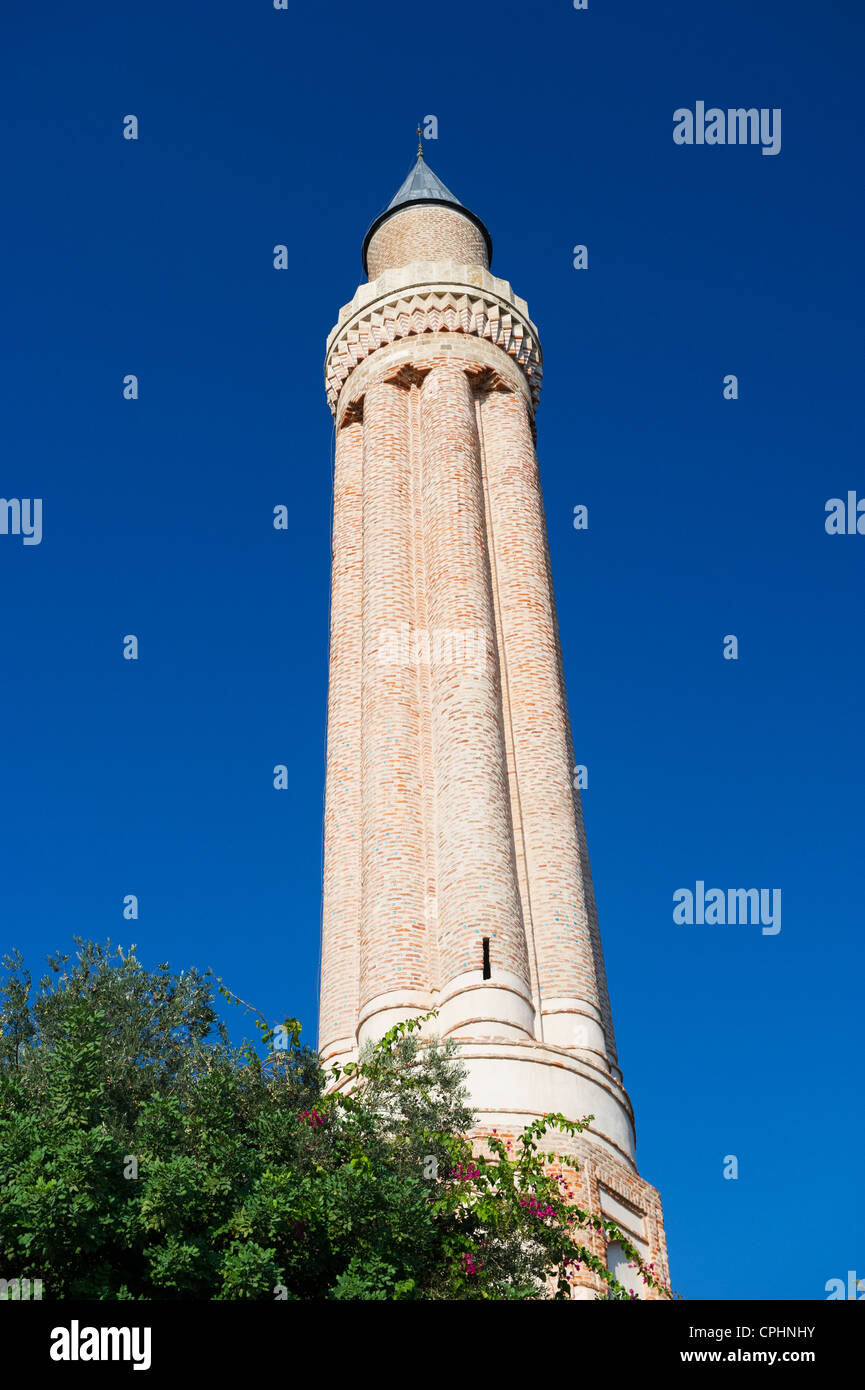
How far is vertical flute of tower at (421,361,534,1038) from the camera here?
60.2 ft

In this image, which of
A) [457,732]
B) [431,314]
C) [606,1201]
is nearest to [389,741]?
[457,732]

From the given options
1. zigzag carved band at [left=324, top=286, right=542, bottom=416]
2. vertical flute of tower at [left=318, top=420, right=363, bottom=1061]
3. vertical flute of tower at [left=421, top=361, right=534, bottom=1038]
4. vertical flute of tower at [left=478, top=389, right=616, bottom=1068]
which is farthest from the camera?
zigzag carved band at [left=324, top=286, right=542, bottom=416]

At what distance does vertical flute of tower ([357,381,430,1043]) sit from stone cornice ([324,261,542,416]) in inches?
47.1

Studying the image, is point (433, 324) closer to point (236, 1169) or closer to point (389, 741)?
point (389, 741)

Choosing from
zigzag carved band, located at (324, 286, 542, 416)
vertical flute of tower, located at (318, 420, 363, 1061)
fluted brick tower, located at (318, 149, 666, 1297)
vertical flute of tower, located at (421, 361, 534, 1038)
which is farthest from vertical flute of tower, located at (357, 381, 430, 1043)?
zigzag carved band, located at (324, 286, 542, 416)

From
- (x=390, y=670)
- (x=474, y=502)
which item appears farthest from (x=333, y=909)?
(x=474, y=502)

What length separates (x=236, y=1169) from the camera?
476 inches

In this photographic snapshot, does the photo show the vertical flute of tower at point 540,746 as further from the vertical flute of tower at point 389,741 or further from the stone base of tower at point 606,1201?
the stone base of tower at point 606,1201

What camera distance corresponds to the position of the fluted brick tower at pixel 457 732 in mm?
18172

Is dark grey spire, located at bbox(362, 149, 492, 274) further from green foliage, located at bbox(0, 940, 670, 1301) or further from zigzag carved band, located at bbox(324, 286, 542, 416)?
green foliage, located at bbox(0, 940, 670, 1301)

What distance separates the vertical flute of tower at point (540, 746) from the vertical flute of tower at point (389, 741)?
59.2 inches

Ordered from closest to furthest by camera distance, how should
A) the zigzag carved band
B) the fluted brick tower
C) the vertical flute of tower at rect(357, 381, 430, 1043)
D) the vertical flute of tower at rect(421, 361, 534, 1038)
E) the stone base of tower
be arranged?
the stone base of tower, the fluted brick tower, the vertical flute of tower at rect(421, 361, 534, 1038), the vertical flute of tower at rect(357, 381, 430, 1043), the zigzag carved band
